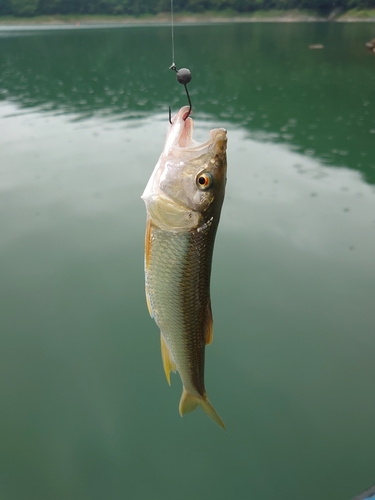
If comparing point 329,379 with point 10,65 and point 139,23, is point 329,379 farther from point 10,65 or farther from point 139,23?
point 139,23

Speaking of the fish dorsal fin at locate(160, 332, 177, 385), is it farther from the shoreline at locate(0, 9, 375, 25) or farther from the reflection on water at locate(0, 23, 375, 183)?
the shoreline at locate(0, 9, 375, 25)

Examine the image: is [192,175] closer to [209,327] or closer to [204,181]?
[204,181]

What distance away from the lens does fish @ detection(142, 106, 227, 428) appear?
1490 mm

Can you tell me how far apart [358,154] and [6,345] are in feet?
23.1

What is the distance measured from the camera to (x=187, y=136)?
155 cm

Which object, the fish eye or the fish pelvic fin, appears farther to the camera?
the fish pelvic fin

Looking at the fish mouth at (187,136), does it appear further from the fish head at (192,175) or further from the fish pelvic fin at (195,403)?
the fish pelvic fin at (195,403)

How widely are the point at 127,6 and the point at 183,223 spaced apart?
52397 mm

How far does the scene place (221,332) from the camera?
4109 mm

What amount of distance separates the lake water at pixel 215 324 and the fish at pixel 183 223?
2011mm

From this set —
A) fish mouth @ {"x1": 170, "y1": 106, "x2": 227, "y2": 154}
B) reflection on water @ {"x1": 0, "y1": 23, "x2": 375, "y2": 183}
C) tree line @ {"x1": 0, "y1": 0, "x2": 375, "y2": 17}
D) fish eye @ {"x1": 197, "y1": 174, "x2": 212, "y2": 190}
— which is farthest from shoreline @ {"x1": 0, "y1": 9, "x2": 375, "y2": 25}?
fish eye @ {"x1": 197, "y1": 174, "x2": 212, "y2": 190}

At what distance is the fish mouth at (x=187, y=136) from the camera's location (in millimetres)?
1479

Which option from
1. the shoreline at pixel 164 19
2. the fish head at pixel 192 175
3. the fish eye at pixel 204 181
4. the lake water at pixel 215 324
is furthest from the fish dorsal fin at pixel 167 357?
the shoreline at pixel 164 19

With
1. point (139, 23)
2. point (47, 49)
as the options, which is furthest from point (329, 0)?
point (47, 49)
